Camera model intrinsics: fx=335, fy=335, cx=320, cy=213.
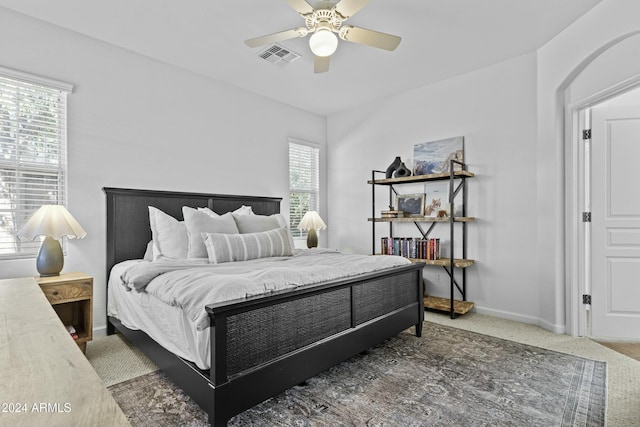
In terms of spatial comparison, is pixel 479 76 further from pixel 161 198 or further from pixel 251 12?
pixel 161 198

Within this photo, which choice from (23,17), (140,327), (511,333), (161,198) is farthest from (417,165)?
(23,17)

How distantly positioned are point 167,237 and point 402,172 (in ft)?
9.27

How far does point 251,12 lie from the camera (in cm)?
276

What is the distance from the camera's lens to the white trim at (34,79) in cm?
270

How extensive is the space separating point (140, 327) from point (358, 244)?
3.28 metres

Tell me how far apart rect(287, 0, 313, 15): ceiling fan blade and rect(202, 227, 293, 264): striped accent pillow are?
1.85m

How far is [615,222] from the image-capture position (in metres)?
3.07

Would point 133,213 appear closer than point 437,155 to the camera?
Yes

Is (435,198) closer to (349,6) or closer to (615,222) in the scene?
(615,222)

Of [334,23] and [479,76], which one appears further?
[479,76]

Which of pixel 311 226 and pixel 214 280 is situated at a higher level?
pixel 311 226

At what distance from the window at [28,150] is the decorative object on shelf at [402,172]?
3524 mm

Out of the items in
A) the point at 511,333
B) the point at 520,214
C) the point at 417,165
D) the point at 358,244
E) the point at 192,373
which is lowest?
the point at 511,333

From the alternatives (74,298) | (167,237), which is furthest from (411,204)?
(74,298)
